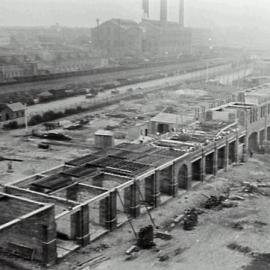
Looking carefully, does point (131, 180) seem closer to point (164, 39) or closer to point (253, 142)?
point (253, 142)

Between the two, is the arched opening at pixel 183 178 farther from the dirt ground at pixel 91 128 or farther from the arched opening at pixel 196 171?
the dirt ground at pixel 91 128

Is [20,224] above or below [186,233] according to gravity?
above

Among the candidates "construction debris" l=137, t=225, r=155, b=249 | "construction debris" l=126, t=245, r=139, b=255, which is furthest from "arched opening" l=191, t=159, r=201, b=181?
"construction debris" l=126, t=245, r=139, b=255

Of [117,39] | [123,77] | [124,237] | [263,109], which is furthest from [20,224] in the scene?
[117,39]

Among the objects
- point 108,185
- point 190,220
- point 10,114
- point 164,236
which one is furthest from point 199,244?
point 10,114

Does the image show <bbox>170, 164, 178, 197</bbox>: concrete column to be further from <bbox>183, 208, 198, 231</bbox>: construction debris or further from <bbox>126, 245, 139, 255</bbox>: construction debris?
<bbox>126, 245, 139, 255</bbox>: construction debris

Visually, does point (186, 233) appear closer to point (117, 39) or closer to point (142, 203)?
point (142, 203)

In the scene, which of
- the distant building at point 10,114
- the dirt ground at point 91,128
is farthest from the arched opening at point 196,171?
the distant building at point 10,114
